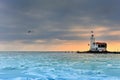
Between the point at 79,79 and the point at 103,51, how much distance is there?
119568 mm

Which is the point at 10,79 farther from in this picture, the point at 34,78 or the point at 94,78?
the point at 94,78

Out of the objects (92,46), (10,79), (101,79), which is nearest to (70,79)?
(101,79)

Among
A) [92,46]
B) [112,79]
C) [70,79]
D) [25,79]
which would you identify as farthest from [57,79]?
[92,46]

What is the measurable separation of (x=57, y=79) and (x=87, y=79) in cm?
268

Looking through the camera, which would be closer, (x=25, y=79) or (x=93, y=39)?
(x=25, y=79)

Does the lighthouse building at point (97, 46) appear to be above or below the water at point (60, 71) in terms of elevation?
above

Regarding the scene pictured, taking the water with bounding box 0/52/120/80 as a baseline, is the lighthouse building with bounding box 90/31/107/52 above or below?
above

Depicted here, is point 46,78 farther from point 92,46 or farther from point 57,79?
point 92,46

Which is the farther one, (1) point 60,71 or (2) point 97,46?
(2) point 97,46

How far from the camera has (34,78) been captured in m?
27.8

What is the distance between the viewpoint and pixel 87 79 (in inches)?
1065

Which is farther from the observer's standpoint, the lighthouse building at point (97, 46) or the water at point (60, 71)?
the lighthouse building at point (97, 46)

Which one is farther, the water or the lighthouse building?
the lighthouse building

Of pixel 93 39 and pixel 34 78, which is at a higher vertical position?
pixel 93 39
